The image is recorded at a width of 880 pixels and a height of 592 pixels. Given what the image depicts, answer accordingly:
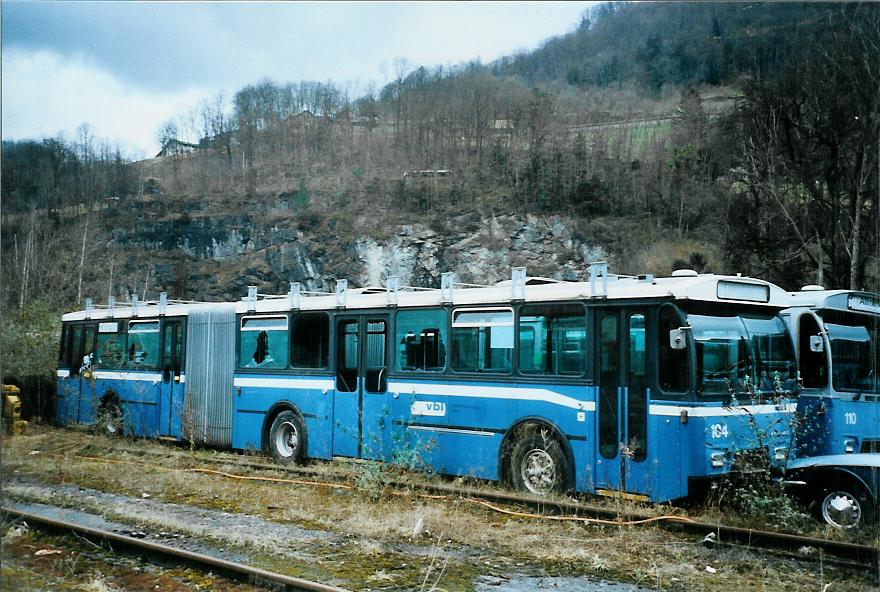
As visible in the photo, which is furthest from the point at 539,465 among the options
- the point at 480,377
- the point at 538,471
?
the point at 480,377

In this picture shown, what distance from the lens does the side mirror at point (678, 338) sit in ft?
24.9

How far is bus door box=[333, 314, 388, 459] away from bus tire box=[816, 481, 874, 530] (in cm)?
540

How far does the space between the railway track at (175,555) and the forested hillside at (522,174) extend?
2.48m

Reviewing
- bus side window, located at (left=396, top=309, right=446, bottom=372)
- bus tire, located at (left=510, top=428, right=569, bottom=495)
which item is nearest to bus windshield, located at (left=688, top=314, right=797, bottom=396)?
bus tire, located at (left=510, top=428, right=569, bottom=495)

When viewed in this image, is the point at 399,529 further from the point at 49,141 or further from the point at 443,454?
the point at 49,141

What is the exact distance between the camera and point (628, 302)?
8133 millimetres

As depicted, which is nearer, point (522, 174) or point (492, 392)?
point (492, 392)

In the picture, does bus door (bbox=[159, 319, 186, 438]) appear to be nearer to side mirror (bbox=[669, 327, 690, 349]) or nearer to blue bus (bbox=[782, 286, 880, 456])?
side mirror (bbox=[669, 327, 690, 349])

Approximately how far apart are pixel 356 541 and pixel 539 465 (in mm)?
2734

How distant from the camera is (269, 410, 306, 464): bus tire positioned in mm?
11719

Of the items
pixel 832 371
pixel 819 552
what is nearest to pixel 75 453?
pixel 819 552

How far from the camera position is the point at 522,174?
10.1 meters

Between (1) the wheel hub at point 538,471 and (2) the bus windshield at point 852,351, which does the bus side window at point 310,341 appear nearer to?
(1) the wheel hub at point 538,471

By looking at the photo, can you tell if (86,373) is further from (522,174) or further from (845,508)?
(845,508)
